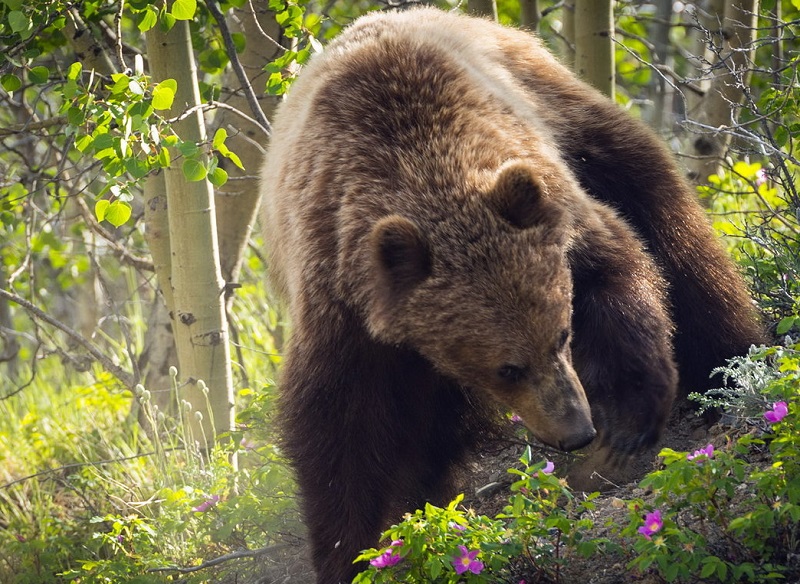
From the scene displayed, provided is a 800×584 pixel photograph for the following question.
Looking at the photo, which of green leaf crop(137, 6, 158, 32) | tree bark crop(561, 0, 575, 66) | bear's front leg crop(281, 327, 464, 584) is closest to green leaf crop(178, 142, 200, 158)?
green leaf crop(137, 6, 158, 32)

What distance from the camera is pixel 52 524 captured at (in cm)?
534

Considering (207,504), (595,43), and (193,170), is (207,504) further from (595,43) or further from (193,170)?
(595,43)

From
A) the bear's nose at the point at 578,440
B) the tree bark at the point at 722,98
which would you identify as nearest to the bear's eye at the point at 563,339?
the bear's nose at the point at 578,440

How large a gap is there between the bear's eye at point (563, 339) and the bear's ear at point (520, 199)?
0.39 metres

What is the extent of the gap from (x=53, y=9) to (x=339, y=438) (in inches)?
95.9

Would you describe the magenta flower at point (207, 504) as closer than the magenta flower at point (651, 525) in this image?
No

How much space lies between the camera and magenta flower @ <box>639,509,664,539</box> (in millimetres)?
2711

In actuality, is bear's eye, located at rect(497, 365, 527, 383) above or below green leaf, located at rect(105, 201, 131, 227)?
below

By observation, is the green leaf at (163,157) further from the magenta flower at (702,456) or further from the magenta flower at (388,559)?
the magenta flower at (702,456)

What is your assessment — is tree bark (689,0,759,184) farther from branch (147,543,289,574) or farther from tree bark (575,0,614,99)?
branch (147,543,289,574)

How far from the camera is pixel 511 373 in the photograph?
11.5 feet

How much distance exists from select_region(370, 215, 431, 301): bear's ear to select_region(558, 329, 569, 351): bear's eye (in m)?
0.52

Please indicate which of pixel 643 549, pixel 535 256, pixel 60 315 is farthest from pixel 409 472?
pixel 60 315

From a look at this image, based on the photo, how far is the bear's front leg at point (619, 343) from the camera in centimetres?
382
